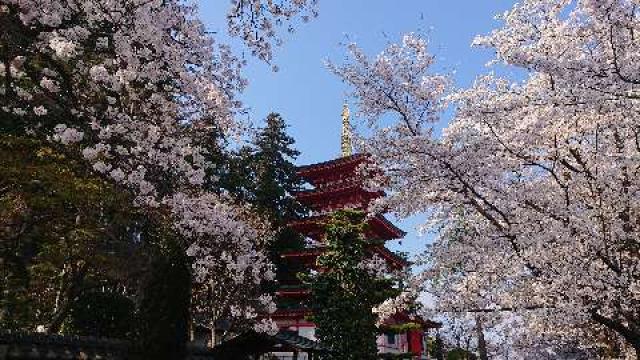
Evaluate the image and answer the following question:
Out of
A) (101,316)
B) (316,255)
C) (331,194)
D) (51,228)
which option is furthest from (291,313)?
(51,228)

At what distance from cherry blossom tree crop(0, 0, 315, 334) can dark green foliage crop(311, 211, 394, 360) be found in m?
10.4

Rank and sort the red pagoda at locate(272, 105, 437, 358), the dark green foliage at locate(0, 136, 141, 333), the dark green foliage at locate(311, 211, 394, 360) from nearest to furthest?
the dark green foliage at locate(0, 136, 141, 333) < the dark green foliage at locate(311, 211, 394, 360) < the red pagoda at locate(272, 105, 437, 358)

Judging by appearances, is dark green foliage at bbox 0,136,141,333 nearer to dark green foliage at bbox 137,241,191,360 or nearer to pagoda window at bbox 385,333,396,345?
dark green foliage at bbox 137,241,191,360

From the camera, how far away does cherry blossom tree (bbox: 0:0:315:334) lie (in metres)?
7.98

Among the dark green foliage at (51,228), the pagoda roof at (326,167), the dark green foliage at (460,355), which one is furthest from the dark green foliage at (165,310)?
the dark green foliage at (460,355)

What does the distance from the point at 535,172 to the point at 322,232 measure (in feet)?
73.3

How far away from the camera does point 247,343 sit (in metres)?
13.3

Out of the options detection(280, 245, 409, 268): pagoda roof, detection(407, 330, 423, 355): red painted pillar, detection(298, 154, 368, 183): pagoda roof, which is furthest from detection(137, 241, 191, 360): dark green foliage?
detection(407, 330, 423, 355): red painted pillar

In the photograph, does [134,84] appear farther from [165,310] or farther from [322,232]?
[322,232]

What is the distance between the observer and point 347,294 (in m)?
20.8

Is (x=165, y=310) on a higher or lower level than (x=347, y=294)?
lower

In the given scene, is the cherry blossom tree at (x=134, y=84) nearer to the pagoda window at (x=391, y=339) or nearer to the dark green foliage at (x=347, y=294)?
the dark green foliage at (x=347, y=294)

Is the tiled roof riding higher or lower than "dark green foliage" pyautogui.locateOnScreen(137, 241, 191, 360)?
lower

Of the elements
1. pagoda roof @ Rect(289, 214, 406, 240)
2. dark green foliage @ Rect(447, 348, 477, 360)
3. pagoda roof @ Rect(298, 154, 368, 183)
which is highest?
pagoda roof @ Rect(298, 154, 368, 183)
